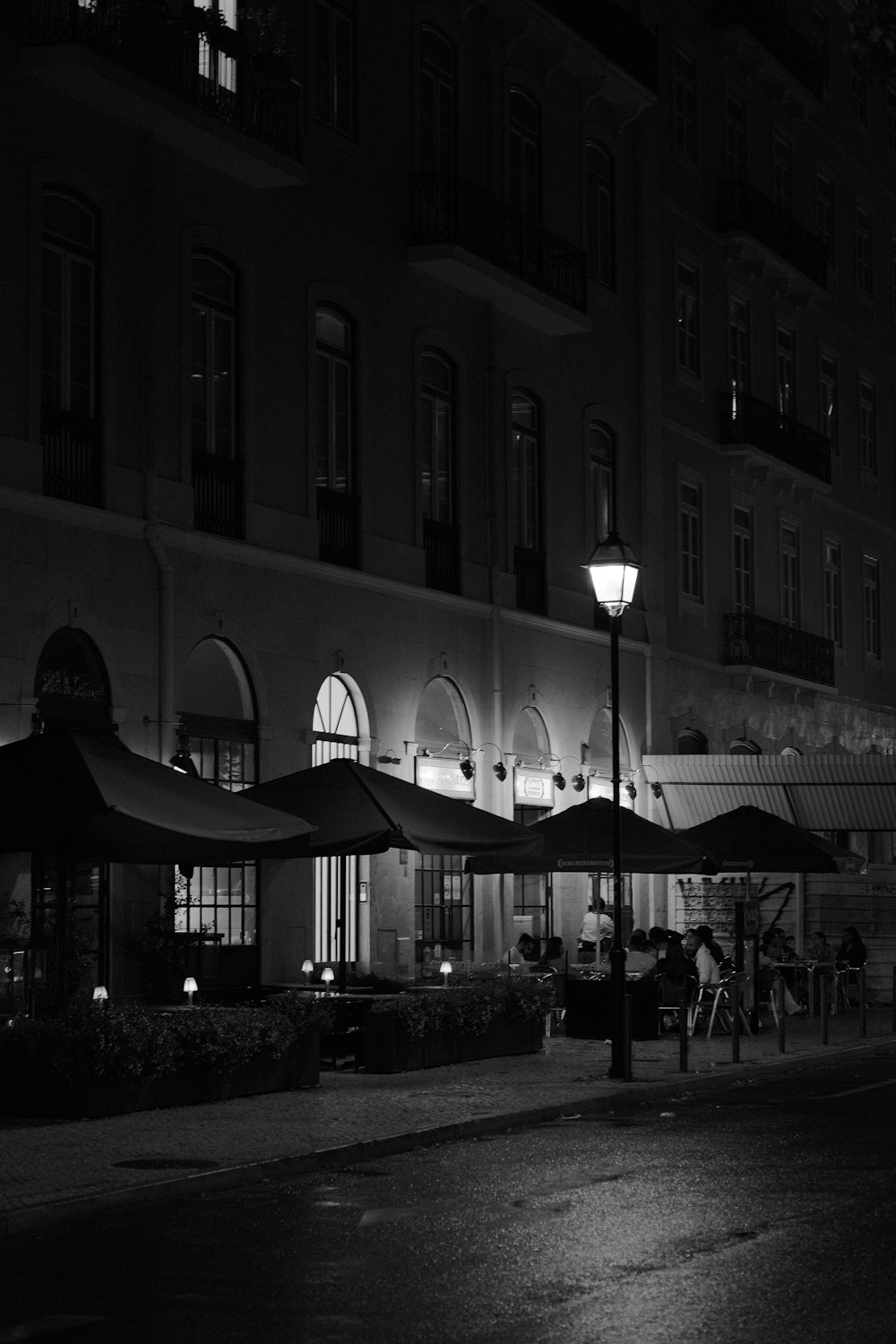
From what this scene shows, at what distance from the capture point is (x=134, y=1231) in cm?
1150

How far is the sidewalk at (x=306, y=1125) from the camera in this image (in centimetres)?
1273

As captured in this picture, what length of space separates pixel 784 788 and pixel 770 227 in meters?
11.3

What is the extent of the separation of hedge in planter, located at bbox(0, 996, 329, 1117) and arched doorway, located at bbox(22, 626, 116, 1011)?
3273mm

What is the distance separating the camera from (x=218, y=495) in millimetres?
24156

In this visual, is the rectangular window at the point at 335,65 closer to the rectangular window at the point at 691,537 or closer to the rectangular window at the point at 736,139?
the rectangular window at the point at 691,537

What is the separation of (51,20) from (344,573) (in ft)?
24.7

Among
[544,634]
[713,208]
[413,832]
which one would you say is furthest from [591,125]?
[413,832]

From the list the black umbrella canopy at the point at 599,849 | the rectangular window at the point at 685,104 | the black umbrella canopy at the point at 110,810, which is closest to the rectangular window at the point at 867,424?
the rectangular window at the point at 685,104

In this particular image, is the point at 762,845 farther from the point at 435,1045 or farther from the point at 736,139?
the point at 736,139

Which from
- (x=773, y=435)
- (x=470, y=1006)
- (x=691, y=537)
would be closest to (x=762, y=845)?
(x=470, y=1006)

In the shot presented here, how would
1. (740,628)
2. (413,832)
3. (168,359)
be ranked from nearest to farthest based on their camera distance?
(413,832)
(168,359)
(740,628)

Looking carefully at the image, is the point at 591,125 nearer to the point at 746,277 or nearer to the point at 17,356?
the point at 746,277

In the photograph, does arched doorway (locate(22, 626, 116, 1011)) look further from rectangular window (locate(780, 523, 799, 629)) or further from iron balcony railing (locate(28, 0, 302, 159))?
rectangular window (locate(780, 523, 799, 629))

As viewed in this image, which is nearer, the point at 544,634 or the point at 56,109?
the point at 56,109
